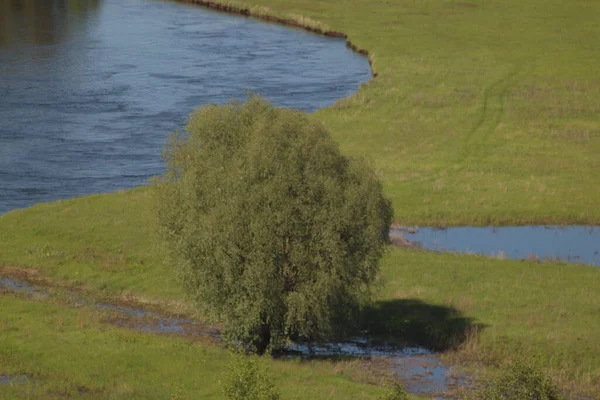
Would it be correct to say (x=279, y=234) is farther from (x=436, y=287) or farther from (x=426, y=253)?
(x=426, y=253)

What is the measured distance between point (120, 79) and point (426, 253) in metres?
44.5

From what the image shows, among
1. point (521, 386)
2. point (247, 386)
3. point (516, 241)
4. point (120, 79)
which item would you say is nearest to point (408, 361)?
point (521, 386)

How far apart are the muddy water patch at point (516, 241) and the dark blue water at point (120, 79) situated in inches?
694

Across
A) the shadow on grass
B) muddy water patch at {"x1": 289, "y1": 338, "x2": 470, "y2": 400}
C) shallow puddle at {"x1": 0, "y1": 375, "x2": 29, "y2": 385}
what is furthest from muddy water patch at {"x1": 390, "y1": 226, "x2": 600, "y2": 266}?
shallow puddle at {"x1": 0, "y1": 375, "x2": 29, "y2": 385}

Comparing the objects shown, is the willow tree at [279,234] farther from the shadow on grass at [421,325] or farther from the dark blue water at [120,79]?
the dark blue water at [120,79]

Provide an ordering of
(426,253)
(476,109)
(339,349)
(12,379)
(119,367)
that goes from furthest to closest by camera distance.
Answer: (476,109) → (426,253) → (339,349) → (119,367) → (12,379)

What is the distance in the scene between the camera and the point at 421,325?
143ft

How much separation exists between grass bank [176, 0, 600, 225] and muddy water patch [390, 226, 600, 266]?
0.83 metres

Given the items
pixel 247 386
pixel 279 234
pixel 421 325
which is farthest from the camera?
pixel 421 325

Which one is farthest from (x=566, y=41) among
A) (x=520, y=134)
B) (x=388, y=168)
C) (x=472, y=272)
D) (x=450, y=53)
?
(x=472, y=272)

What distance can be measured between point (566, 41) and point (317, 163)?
70.1m

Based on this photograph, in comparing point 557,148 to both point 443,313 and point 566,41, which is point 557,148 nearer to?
point 443,313

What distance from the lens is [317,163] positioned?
40562 millimetres

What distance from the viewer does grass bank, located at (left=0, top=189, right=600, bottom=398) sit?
41.3 meters
